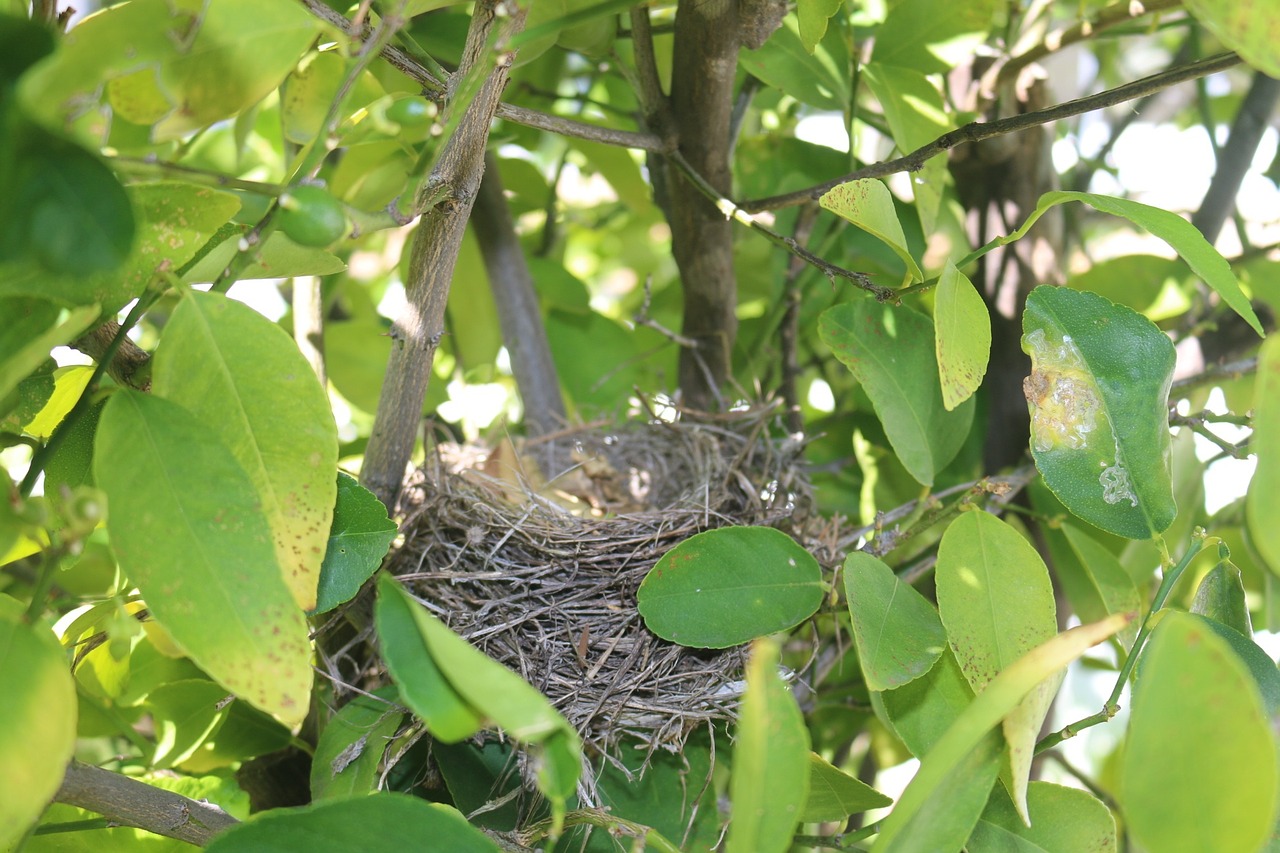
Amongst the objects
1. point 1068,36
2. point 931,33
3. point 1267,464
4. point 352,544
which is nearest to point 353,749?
point 352,544

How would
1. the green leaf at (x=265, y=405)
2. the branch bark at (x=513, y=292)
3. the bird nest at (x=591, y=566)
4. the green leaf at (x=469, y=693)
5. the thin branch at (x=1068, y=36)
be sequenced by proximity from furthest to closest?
1. the branch bark at (x=513, y=292)
2. the thin branch at (x=1068, y=36)
3. the bird nest at (x=591, y=566)
4. the green leaf at (x=265, y=405)
5. the green leaf at (x=469, y=693)

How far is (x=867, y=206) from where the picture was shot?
18.1 inches

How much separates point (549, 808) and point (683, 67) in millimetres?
467

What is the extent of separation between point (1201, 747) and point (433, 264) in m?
0.40

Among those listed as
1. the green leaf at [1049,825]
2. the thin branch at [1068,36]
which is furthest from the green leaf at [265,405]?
the thin branch at [1068,36]

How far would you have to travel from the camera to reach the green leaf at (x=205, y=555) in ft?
1.14

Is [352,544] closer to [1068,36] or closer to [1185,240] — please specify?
[1185,240]

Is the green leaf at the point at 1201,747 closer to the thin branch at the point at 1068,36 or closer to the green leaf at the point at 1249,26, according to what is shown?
the green leaf at the point at 1249,26

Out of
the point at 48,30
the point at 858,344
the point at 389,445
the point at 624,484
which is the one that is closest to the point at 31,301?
the point at 48,30

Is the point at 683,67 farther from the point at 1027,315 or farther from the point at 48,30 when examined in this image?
the point at 48,30

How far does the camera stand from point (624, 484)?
102 centimetres

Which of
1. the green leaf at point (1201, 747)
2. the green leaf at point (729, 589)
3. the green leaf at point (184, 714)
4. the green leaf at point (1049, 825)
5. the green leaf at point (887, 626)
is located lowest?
the green leaf at point (184, 714)

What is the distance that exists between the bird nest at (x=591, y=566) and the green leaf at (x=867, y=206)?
0.80 feet

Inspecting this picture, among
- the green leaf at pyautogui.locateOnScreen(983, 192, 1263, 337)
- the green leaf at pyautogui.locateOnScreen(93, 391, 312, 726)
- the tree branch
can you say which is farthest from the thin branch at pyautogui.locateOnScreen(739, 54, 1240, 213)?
the tree branch
